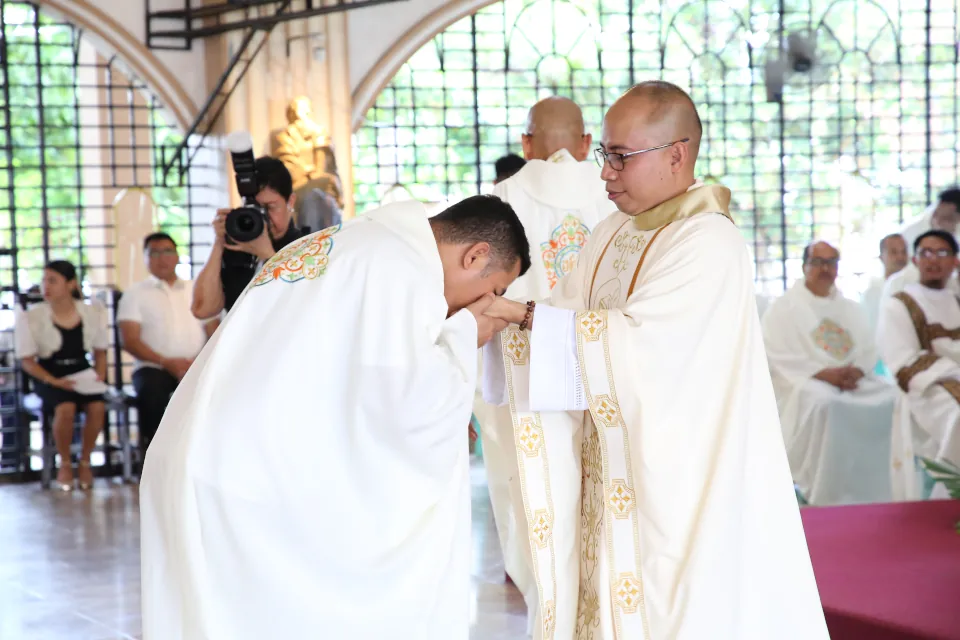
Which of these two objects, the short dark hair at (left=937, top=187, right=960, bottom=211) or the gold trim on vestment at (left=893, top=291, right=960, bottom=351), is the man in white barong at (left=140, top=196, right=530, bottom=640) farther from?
the short dark hair at (left=937, top=187, right=960, bottom=211)

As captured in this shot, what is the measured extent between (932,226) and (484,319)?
A: 23.7ft

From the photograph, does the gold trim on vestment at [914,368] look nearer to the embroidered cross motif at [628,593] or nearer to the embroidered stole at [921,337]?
the embroidered stole at [921,337]

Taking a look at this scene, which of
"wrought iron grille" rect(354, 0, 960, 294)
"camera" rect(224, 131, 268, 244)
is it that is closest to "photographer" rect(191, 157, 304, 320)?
"camera" rect(224, 131, 268, 244)

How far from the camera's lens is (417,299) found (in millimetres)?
2555

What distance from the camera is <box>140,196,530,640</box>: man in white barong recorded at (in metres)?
2.52

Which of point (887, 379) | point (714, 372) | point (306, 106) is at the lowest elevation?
point (887, 379)

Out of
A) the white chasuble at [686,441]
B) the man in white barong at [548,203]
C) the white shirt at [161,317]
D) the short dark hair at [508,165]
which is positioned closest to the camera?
the white chasuble at [686,441]

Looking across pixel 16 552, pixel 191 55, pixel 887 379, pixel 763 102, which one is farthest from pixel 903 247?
pixel 16 552

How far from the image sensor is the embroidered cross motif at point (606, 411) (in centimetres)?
315

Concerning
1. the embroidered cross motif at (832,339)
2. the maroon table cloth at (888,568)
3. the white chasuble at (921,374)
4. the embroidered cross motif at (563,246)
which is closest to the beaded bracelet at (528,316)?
the maroon table cloth at (888,568)

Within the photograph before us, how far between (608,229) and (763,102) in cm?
1055

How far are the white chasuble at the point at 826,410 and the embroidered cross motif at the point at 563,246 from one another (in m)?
3.13

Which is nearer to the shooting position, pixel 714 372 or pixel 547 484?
pixel 714 372

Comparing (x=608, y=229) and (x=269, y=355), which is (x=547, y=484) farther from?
(x=269, y=355)
